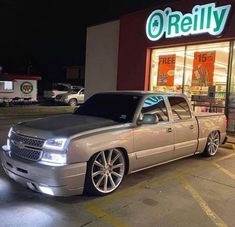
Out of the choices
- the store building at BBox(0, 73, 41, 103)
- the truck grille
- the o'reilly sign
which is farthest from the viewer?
the store building at BBox(0, 73, 41, 103)

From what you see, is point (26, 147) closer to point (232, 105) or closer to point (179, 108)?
point (179, 108)

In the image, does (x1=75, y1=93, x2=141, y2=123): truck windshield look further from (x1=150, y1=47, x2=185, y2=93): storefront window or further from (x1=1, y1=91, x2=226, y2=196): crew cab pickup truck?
(x1=150, y1=47, x2=185, y2=93): storefront window

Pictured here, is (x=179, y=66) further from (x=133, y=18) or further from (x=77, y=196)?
(x=77, y=196)

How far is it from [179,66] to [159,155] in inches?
359

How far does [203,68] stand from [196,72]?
1.11 ft

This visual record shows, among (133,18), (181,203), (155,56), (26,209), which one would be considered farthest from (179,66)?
(26,209)

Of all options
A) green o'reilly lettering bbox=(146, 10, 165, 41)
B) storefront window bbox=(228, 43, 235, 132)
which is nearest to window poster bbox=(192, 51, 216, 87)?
storefront window bbox=(228, 43, 235, 132)

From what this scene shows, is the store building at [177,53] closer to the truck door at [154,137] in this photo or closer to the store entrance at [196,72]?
the store entrance at [196,72]

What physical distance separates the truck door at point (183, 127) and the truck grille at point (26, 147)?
2878 millimetres

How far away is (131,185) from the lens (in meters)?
6.05

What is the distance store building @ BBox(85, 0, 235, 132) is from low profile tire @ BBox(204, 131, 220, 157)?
4.32 metres

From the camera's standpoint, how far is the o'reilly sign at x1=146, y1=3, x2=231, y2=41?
1251 cm

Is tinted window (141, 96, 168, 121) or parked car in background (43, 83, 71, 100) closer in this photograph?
tinted window (141, 96, 168, 121)

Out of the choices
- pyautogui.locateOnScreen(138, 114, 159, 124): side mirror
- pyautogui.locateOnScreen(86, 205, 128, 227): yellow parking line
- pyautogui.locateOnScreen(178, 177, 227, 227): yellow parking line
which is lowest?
pyautogui.locateOnScreen(86, 205, 128, 227): yellow parking line
